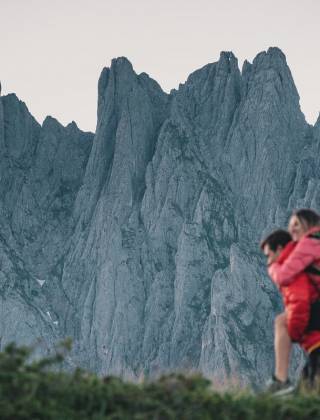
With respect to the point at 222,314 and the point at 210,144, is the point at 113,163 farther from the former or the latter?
the point at 222,314

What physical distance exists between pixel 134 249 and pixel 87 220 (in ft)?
65.1

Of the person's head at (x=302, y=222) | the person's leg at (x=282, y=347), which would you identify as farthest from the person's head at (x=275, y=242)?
the person's leg at (x=282, y=347)

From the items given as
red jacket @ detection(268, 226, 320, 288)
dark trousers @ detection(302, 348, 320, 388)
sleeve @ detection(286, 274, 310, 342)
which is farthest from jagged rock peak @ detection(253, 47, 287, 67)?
sleeve @ detection(286, 274, 310, 342)

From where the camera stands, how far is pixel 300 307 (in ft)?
33.5

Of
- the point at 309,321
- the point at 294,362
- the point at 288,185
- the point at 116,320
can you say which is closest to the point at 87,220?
the point at 116,320

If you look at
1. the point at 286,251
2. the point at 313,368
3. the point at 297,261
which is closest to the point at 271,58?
the point at 286,251

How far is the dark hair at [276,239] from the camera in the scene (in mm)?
11086

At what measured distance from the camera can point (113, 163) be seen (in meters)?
190

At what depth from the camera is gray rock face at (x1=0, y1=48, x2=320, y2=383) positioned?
521 feet

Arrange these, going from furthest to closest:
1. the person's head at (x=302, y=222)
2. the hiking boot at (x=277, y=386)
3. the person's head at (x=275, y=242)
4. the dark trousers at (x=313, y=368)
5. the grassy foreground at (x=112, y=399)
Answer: the person's head at (x=275, y=242) < the person's head at (x=302, y=222) < the dark trousers at (x=313, y=368) < the hiking boot at (x=277, y=386) < the grassy foreground at (x=112, y=399)

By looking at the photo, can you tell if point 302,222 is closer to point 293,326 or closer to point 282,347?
point 293,326

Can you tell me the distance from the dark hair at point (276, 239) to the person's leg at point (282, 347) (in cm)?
103

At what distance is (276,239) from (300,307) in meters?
1.19

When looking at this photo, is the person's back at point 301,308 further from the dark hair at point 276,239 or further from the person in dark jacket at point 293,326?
the dark hair at point 276,239
